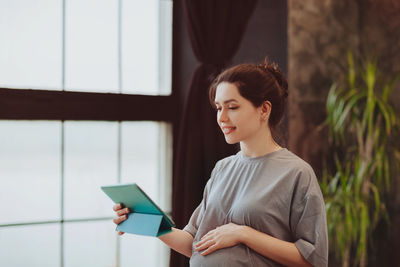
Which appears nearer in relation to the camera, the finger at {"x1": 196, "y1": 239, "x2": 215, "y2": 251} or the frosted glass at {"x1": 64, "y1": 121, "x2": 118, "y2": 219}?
the finger at {"x1": 196, "y1": 239, "x2": 215, "y2": 251}

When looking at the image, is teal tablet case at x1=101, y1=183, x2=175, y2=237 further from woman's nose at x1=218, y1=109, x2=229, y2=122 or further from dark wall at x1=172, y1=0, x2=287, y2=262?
dark wall at x1=172, y1=0, x2=287, y2=262

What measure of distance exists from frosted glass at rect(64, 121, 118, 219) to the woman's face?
1261 millimetres

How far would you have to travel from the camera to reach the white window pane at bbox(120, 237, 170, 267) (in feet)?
9.93

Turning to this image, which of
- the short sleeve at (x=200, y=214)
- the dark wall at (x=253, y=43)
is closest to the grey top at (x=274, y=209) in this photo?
the short sleeve at (x=200, y=214)

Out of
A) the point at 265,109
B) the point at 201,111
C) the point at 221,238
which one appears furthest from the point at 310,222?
the point at 201,111

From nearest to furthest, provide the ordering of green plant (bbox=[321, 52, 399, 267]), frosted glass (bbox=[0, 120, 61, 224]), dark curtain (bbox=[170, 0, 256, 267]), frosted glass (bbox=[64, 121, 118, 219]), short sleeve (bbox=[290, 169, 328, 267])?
short sleeve (bbox=[290, 169, 328, 267]) < frosted glass (bbox=[0, 120, 61, 224]) < frosted glass (bbox=[64, 121, 118, 219]) < dark curtain (bbox=[170, 0, 256, 267]) < green plant (bbox=[321, 52, 399, 267])

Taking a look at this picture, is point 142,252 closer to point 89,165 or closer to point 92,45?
point 89,165

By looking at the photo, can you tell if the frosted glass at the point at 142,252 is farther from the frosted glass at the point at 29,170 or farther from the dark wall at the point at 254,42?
the dark wall at the point at 254,42

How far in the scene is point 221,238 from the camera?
1.74 m

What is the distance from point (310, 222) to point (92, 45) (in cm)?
173

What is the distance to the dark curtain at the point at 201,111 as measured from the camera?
2977mm

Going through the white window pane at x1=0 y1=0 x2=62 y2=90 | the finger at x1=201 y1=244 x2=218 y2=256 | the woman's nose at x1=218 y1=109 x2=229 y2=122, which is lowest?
the finger at x1=201 y1=244 x2=218 y2=256

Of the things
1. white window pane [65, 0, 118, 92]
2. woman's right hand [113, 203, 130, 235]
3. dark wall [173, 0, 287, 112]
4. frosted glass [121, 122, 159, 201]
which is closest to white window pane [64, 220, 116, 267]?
frosted glass [121, 122, 159, 201]

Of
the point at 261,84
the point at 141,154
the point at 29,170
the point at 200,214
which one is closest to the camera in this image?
the point at 261,84
